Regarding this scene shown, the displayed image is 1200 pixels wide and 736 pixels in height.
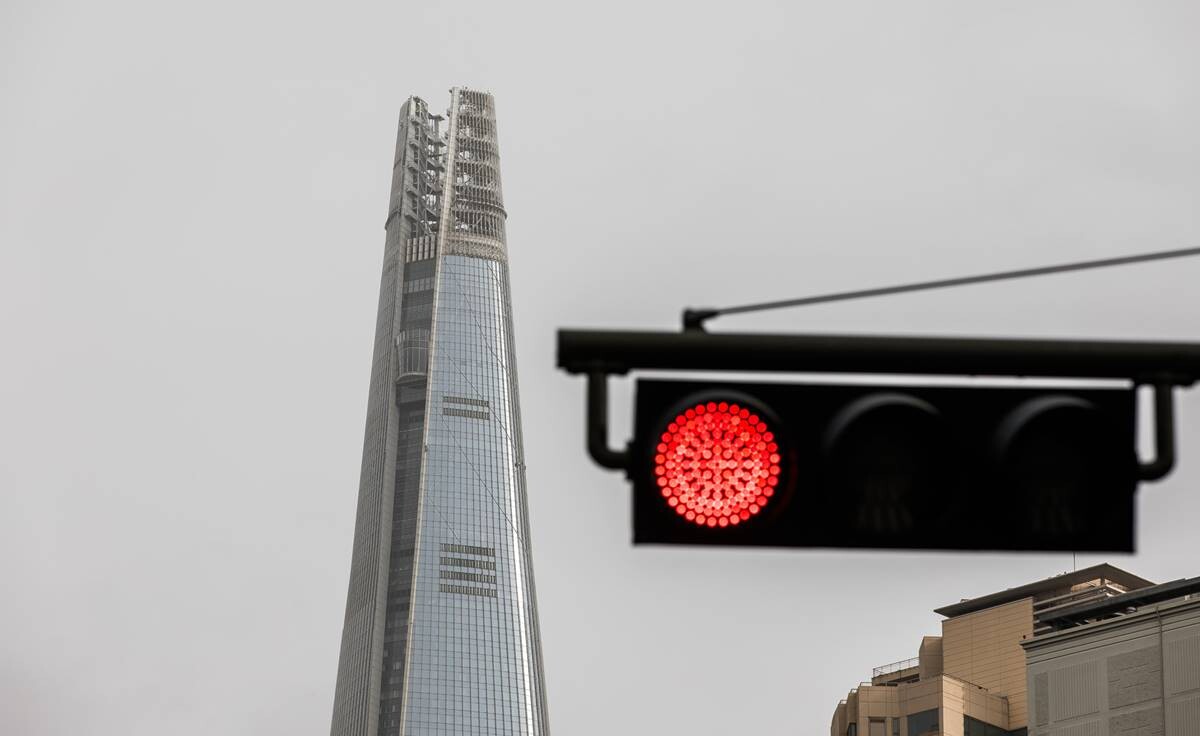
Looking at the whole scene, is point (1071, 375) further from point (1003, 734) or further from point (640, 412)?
point (1003, 734)

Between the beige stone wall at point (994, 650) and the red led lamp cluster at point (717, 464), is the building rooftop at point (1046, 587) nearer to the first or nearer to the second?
the beige stone wall at point (994, 650)

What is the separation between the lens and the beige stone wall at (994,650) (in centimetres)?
14188

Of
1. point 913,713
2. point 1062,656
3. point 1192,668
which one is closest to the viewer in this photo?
point 1192,668

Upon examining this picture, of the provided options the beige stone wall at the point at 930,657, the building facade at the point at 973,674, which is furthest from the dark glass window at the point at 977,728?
the beige stone wall at the point at 930,657

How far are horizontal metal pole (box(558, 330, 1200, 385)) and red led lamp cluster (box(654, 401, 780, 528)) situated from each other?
0.26 meters

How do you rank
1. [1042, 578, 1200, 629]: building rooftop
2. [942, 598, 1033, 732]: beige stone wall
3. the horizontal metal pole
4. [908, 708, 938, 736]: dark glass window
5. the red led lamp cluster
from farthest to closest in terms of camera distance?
[942, 598, 1033, 732]: beige stone wall
[908, 708, 938, 736]: dark glass window
[1042, 578, 1200, 629]: building rooftop
the horizontal metal pole
the red led lamp cluster

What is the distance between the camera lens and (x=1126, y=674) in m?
111

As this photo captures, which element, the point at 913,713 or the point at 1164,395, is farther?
the point at 913,713

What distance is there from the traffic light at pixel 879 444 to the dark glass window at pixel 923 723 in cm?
12531

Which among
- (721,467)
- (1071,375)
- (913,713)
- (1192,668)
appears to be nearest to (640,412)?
(721,467)

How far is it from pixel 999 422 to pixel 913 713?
127 metres

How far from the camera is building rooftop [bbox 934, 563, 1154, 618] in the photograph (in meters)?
145

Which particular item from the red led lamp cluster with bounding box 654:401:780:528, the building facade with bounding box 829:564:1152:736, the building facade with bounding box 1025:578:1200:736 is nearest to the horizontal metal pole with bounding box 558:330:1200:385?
the red led lamp cluster with bounding box 654:401:780:528

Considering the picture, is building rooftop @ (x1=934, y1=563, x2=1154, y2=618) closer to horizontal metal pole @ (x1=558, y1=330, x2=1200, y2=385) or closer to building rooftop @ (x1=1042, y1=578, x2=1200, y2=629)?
building rooftop @ (x1=1042, y1=578, x2=1200, y2=629)
